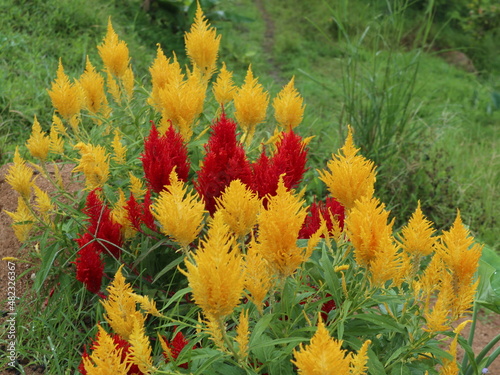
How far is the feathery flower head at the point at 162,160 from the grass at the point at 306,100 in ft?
2.46

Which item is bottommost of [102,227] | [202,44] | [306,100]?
[306,100]

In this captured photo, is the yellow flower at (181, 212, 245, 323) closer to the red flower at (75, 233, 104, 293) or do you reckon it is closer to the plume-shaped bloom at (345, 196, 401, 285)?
the plume-shaped bloom at (345, 196, 401, 285)

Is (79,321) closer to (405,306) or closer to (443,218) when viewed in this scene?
(405,306)

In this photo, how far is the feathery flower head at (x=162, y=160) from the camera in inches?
67.1

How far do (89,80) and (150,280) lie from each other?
93 cm

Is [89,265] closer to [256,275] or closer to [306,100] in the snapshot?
[256,275]

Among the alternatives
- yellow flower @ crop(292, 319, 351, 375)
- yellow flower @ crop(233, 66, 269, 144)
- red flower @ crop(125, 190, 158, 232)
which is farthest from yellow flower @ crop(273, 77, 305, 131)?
yellow flower @ crop(292, 319, 351, 375)

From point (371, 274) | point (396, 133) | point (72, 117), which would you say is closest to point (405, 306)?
point (371, 274)

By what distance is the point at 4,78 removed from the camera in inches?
185

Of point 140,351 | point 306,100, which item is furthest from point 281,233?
point 306,100

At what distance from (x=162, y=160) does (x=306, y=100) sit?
524cm

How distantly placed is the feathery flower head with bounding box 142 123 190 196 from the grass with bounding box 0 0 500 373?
75cm

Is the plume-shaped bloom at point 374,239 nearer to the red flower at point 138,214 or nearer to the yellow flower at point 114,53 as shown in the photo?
the red flower at point 138,214

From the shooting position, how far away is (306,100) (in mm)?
6785
